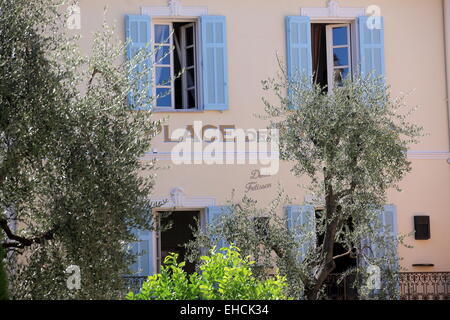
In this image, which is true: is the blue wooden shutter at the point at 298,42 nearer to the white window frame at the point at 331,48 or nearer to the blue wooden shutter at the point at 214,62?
the white window frame at the point at 331,48

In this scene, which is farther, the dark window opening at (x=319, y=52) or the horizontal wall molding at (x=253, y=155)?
the dark window opening at (x=319, y=52)

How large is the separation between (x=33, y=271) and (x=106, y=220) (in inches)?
35.6

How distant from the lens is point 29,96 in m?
10.8

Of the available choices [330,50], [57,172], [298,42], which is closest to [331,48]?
[330,50]

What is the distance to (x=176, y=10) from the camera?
17359 millimetres

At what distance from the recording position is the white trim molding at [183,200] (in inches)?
669

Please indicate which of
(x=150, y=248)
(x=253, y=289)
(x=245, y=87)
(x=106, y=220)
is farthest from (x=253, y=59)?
(x=253, y=289)

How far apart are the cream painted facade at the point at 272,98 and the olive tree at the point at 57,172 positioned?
18.6ft

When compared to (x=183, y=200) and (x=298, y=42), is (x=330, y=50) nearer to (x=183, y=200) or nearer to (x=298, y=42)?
(x=298, y=42)

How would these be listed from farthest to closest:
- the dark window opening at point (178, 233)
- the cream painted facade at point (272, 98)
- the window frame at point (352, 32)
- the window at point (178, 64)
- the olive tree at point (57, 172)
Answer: the window frame at point (352, 32) → the dark window opening at point (178, 233) → the window at point (178, 64) → the cream painted facade at point (272, 98) → the olive tree at point (57, 172)

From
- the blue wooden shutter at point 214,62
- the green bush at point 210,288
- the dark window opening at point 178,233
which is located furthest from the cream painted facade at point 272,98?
the green bush at point 210,288

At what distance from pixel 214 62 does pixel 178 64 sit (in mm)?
695

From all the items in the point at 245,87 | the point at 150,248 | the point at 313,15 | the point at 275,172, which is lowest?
the point at 150,248

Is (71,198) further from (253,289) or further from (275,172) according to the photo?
(275,172)
